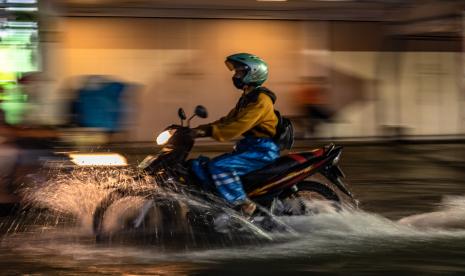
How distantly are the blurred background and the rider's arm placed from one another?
611 centimetres

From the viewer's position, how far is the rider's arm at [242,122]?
6.38 metres

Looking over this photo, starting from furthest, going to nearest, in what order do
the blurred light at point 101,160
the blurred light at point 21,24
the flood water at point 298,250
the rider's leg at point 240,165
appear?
the blurred light at point 21,24, the blurred light at point 101,160, the rider's leg at point 240,165, the flood water at point 298,250

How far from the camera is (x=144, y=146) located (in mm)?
13570

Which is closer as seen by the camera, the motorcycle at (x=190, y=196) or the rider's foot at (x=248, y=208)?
the motorcycle at (x=190, y=196)

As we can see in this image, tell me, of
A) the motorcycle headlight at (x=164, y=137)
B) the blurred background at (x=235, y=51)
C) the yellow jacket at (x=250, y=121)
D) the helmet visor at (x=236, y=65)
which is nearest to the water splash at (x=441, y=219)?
the yellow jacket at (x=250, y=121)

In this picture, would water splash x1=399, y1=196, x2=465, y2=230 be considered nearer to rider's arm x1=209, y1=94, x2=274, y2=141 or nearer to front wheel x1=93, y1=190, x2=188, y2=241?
rider's arm x1=209, y1=94, x2=274, y2=141

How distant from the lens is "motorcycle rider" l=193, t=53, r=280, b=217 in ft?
21.0

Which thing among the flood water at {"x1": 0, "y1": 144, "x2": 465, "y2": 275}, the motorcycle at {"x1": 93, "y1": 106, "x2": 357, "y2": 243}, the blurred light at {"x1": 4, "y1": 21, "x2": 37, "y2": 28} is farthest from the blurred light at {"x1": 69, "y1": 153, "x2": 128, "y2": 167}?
the blurred light at {"x1": 4, "y1": 21, "x2": 37, "y2": 28}

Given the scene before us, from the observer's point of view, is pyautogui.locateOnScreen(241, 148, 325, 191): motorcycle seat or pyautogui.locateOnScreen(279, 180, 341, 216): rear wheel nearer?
pyautogui.locateOnScreen(241, 148, 325, 191): motorcycle seat

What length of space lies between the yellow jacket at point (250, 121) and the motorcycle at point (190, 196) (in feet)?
0.72

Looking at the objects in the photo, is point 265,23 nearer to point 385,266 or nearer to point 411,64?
point 411,64

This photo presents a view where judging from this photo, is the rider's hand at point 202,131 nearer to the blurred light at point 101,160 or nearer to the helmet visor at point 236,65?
the helmet visor at point 236,65

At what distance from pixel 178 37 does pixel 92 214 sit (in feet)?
24.7

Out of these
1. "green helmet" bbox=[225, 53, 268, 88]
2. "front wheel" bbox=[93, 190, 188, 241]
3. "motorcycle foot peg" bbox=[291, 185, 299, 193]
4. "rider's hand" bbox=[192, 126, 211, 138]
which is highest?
"green helmet" bbox=[225, 53, 268, 88]
